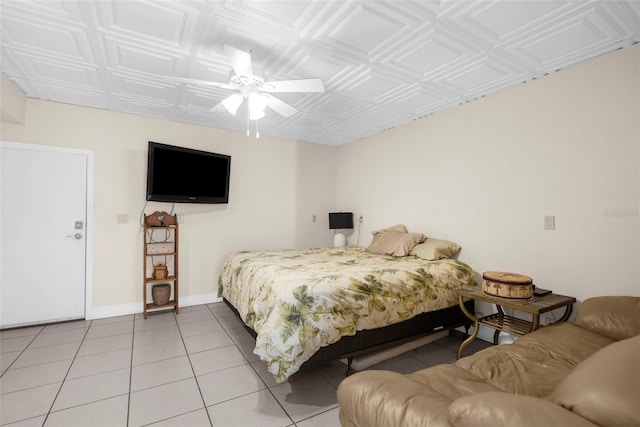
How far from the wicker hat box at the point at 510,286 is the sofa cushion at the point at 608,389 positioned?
1.46 meters

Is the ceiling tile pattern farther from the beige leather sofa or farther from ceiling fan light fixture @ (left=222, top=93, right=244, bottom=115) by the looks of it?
the beige leather sofa

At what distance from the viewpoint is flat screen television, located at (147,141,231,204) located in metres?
3.59

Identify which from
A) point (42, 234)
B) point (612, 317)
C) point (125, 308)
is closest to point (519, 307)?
point (612, 317)

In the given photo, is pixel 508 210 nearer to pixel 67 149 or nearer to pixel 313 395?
pixel 313 395

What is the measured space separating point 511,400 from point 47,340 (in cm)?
397

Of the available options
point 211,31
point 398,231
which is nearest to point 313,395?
point 398,231

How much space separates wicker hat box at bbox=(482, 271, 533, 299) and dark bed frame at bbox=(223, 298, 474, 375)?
0.58 m

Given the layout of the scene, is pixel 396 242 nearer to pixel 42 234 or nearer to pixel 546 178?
pixel 546 178

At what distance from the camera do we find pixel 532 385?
1.36 m

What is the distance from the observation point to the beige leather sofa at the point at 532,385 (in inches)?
27.5

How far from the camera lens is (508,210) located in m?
2.91

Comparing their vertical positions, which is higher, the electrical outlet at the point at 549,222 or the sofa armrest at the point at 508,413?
the electrical outlet at the point at 549,222

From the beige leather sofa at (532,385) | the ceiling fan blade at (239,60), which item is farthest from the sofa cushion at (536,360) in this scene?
the ceiling fan blade at (239,60)

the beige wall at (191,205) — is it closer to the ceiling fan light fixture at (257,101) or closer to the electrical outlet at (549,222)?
the ceiling fan light fixture at (257,101)
